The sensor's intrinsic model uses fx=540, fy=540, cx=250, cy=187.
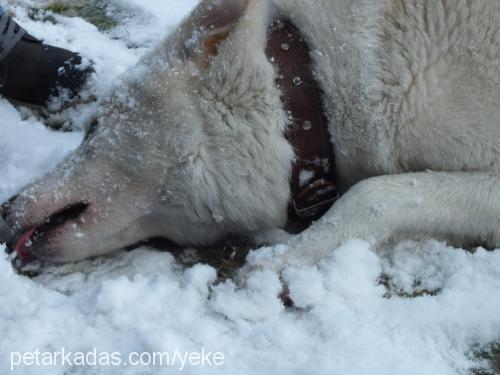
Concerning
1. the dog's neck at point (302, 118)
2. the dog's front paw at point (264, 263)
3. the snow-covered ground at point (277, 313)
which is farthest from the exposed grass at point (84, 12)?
the dog's front paw at point (264, 263)

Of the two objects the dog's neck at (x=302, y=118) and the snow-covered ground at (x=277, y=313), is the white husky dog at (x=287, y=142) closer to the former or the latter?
the dog's neck at (x=302, y=118)

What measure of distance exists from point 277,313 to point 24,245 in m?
1.13

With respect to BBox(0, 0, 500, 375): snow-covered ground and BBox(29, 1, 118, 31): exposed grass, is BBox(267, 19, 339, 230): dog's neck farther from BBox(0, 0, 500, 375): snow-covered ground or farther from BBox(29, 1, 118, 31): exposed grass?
BBox(29, 1, 118, 31): exposed grass

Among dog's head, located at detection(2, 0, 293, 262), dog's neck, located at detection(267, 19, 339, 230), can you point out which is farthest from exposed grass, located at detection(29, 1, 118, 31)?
dog's neck, located at detection(267, 19, 339, 230)

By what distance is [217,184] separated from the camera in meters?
2.29

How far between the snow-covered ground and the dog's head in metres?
0.19

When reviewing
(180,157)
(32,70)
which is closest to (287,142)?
(180,157)

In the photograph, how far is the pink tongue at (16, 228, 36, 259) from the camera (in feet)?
7.48

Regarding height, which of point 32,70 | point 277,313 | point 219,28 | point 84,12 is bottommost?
point 277,313

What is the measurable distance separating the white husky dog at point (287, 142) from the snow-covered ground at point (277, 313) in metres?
0.16

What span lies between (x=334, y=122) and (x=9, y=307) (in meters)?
1.43

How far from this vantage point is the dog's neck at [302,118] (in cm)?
225

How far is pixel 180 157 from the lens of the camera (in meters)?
2.26

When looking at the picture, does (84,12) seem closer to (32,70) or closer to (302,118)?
(32,70)
